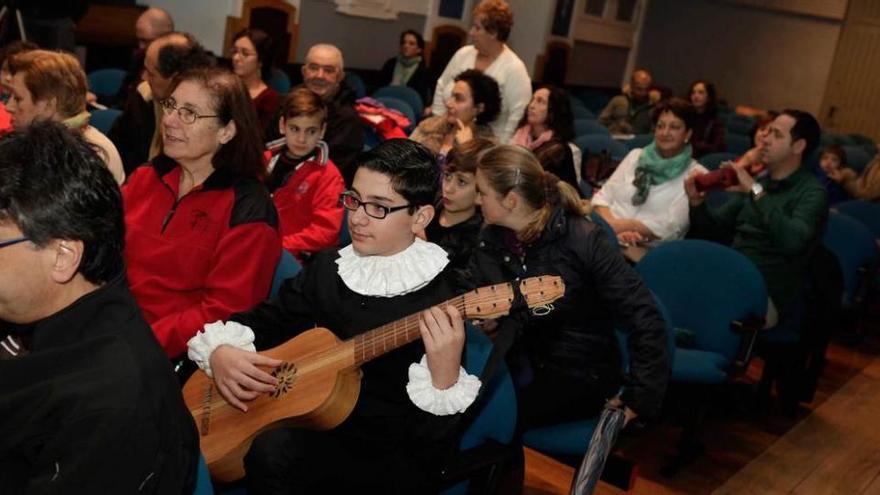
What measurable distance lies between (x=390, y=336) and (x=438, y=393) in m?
0.16

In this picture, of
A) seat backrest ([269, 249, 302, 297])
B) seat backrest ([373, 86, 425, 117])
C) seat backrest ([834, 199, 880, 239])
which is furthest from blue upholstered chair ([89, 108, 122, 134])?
seat backrest ([834, 199, 880, 239])

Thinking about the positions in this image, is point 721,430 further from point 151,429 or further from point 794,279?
point 151,429

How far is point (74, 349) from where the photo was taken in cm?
136

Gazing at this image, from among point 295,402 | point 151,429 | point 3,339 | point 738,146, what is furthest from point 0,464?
point 738,146

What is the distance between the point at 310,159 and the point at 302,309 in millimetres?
1487

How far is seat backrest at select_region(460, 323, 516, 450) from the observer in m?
2.26

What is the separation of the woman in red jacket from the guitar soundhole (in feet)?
1.20

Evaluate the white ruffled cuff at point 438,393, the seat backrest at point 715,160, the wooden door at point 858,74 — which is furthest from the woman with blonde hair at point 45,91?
the wooden door at point 858,74

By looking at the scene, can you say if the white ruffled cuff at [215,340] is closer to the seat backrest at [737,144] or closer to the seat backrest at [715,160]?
the seat backrest at [715,160]

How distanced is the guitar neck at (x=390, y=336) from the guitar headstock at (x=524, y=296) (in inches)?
2.0

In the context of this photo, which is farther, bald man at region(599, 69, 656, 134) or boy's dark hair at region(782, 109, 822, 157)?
bald man at region(599, 69, 656, 134)

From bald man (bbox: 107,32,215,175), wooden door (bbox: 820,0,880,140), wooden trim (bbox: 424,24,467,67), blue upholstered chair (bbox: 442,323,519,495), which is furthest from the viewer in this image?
wooden door (bbox: 820,0,880,140)

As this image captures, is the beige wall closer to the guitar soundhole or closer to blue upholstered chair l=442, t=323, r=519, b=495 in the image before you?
blue upholstered chair l=442, t=323, r=519, b=495

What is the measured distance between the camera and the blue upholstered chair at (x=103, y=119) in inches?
179
